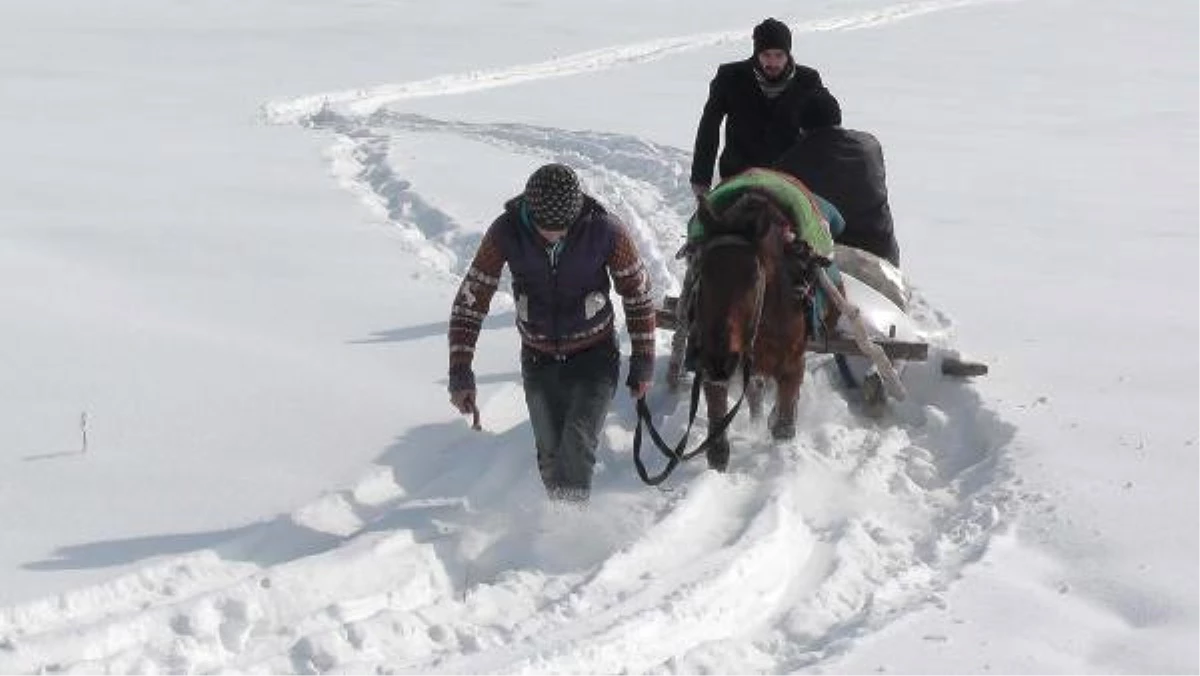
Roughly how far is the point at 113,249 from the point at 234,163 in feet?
14.8

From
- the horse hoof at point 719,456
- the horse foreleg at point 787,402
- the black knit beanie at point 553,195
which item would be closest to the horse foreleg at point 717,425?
the horse hoof at point 719,456

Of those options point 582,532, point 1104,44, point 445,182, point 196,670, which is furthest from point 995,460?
point 1104,44

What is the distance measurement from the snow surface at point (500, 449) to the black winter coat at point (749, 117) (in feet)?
4.16

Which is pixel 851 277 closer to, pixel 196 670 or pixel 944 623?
pixel 944 623

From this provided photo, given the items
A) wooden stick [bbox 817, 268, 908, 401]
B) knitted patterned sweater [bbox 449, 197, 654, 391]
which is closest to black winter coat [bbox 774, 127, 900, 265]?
wooden stick [bbox 817, 268, 908, 401]

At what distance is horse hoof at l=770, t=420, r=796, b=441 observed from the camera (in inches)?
281

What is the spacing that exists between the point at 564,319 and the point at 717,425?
36.1 inches

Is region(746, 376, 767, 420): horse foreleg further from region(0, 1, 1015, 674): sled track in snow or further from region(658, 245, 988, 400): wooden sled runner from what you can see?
region(658, 245, 988, 400): wooden sled runner

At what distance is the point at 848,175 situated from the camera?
8594mm

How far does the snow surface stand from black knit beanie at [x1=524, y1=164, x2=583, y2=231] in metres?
1.23

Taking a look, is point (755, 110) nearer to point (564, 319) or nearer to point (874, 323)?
point (874, 323)

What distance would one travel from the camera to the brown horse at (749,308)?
6.14m

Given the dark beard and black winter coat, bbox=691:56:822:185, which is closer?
the dark beard

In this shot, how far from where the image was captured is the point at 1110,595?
18.0ft
